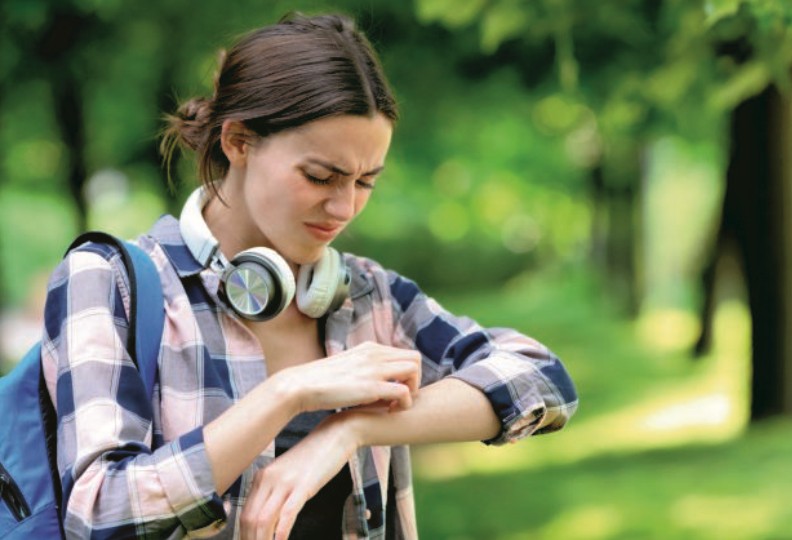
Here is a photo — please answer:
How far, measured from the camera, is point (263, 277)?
82.7 inches

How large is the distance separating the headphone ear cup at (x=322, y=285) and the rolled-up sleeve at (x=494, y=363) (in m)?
0.18

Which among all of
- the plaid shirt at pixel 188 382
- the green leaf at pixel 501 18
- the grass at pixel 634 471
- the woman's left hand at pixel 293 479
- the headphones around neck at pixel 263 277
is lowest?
the grass at pixel 634 471

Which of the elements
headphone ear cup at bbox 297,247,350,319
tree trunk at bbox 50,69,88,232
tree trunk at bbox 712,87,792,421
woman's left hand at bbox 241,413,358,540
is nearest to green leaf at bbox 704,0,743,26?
headphone ear cup at bbox 297,247,350,319

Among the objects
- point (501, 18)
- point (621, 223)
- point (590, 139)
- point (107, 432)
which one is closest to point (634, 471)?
point (501, 18)

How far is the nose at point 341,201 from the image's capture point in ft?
7.18

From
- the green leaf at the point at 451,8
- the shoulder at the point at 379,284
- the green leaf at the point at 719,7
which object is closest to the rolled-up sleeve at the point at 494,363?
the shoulder at the point at 379,284

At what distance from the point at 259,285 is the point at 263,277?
0.06 feet

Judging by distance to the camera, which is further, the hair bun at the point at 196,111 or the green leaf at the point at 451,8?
the green leaf at the point at 451,8

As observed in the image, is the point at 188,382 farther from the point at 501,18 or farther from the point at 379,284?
the point at 501,18

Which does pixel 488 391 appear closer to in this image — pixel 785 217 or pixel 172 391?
pixel 172 391

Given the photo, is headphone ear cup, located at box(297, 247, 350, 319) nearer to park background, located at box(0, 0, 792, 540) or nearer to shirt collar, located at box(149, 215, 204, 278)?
shirt collar, located at box(149, 215, 204, 278)

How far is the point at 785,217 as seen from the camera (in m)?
9.16

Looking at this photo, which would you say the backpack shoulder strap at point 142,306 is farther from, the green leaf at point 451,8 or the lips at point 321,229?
the green leaf at point 451,8

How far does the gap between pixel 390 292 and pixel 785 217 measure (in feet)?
24.2
